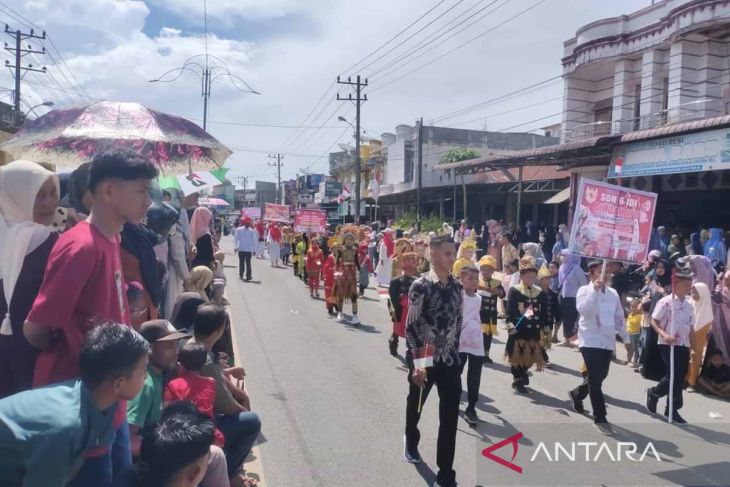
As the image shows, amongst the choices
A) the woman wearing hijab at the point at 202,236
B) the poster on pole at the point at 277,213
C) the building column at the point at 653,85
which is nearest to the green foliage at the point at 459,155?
the poster on pole at the point at 277,213

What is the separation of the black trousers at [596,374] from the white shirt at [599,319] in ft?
0.22

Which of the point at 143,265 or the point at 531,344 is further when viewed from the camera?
the point at 531,344

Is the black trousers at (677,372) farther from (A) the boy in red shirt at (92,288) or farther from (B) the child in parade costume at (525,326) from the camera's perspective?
(A) the boy in red shirt at (92,288)

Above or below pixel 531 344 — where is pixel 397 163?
above

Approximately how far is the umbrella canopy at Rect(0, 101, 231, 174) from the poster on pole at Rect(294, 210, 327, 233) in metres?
15.0

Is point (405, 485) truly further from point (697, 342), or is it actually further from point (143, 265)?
point (697, 342)

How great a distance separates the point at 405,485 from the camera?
190 inches

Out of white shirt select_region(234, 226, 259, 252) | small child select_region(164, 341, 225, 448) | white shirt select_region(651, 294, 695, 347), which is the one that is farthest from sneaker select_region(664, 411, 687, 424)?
white shirt select_region(234, 226, 259, 252)

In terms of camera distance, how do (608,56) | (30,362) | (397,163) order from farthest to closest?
(397,163), (608,56), (30,362)

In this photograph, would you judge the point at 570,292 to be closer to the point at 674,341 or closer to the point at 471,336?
the point at 674,341

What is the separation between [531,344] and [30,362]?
594cm

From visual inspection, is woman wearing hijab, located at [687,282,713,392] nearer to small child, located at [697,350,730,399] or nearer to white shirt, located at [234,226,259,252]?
small child, located at [697,350,730,399]

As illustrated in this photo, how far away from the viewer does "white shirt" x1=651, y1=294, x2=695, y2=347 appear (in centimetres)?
676

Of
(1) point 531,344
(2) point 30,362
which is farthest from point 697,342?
(2) point 30,362
